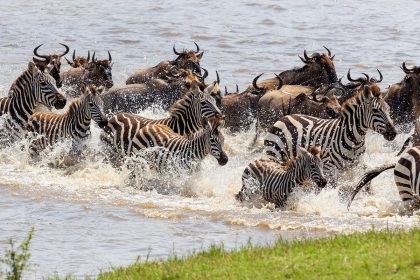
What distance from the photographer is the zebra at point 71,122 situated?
18.3m

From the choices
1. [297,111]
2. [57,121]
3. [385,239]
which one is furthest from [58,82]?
[385,239]

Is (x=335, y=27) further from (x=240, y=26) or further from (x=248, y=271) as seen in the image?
(x=248, y=271)

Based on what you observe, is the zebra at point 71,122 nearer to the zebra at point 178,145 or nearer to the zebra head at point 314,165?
the zebra at point 178,145

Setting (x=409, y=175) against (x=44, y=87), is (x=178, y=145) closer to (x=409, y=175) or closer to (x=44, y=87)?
(x=44, y=87)

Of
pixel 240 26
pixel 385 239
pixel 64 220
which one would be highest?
pixel 385 239

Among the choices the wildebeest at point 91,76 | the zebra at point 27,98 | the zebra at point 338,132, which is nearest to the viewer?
the zebra at point 338,132

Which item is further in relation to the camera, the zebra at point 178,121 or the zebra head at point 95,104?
the zebra head at point 95,104

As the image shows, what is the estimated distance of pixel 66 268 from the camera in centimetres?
1164

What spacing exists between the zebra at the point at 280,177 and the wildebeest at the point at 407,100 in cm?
550

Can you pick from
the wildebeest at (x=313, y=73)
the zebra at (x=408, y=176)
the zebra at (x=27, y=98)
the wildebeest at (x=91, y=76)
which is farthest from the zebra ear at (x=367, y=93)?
the wildebeest at (x=91, y=76)

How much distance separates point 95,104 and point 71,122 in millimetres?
614

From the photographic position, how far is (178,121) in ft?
58.5

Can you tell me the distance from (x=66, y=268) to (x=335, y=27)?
2567cm

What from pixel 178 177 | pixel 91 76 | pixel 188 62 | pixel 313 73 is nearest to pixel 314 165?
pixel 178 177
